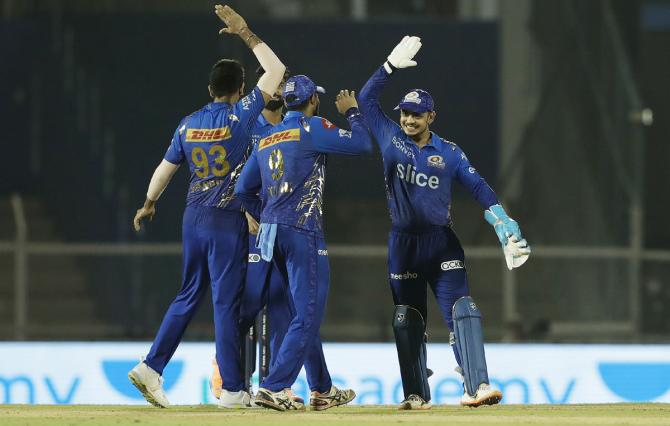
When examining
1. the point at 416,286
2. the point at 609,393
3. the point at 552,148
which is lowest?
the point at 609,393

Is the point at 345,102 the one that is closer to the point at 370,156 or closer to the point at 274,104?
the point at 274,104

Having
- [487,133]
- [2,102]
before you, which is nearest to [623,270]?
[487,133]

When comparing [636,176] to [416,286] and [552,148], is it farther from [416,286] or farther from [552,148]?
[416,286]

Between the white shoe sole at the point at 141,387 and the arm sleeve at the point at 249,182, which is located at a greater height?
the arm sleeve at the point at 249,182

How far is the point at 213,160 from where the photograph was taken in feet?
28.7

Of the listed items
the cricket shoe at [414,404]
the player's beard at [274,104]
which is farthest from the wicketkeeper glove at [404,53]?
the cricket shoe at [414,404]

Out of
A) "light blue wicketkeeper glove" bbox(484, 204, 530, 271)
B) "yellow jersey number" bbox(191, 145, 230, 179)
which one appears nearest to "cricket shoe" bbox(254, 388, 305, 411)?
"yellow jersey number" bbox(191, 145, 230, 179)

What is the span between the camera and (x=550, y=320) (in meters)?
15.9

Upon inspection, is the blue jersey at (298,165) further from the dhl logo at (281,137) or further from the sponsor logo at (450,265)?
the sponsor logo at (450,265)

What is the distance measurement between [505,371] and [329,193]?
598cm

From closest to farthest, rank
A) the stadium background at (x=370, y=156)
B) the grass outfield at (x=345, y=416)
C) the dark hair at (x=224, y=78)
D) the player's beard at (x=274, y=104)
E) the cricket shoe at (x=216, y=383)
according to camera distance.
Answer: the grass outfield at (x=345, y=416)
the dark hair at (x=224, y=78)
the player's beard at (x=274, y=104)
the cricket shoe at (x=216, y=383)
the stadium background at (x=370, y=156)

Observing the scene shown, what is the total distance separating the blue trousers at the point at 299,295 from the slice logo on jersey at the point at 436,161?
72 cm

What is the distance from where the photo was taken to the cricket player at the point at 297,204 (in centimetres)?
834

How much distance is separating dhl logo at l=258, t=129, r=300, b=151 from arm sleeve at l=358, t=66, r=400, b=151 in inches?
16.8
